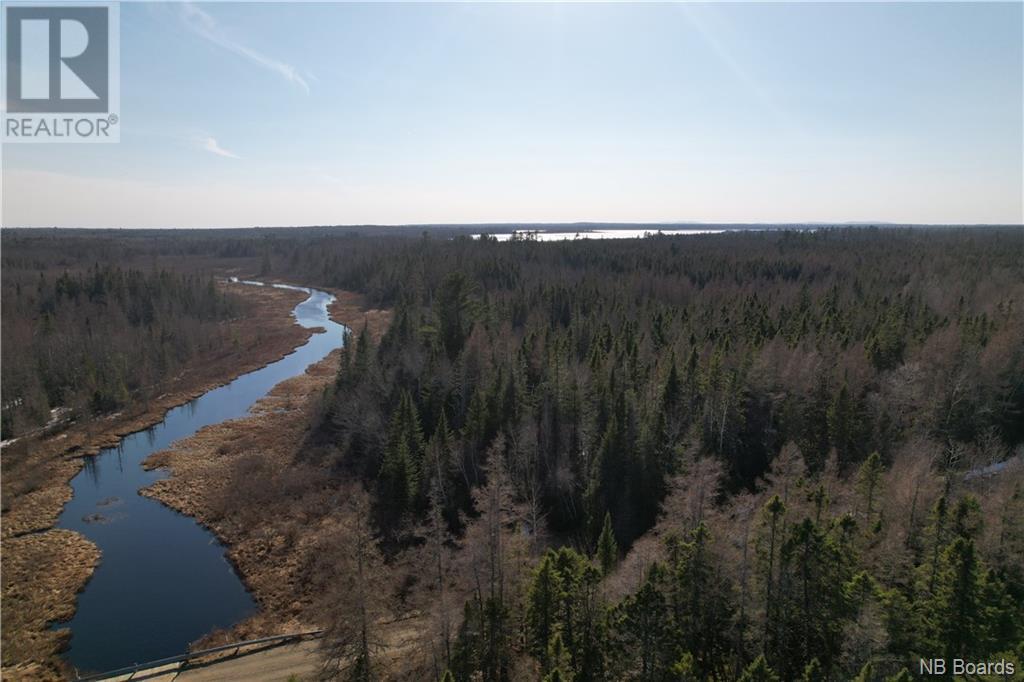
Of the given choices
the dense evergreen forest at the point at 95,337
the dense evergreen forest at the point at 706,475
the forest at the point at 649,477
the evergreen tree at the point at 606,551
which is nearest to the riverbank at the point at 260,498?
the forest at the point at 649,477

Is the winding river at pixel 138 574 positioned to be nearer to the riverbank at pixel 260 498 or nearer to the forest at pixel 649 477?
the riverbank at pixel 260 498

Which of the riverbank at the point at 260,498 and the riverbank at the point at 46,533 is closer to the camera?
the riverbank at the point at 46,533

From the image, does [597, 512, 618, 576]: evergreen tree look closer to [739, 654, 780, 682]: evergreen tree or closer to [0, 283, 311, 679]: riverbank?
[739, 654, 780, 682]: evergreen tree

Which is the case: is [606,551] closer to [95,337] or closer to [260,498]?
[260,498]

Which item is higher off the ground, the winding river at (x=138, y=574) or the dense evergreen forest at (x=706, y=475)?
the dense evergreen forest at (x=706, y=475)

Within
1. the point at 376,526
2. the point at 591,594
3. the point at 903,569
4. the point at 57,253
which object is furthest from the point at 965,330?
the point at 57,253

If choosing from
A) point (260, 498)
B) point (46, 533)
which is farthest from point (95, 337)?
point (260, 498)

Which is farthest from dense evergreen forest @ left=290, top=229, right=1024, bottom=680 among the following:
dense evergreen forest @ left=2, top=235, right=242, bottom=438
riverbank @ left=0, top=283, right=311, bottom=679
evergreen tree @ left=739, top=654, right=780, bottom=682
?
dense evergreen forest @ left=2, top=235, right=242, bottom=438
